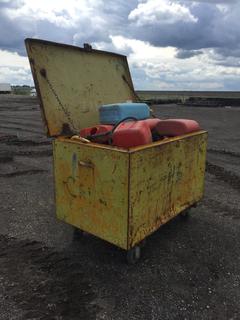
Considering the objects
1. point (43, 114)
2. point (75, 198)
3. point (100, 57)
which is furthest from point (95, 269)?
point (100, 57)

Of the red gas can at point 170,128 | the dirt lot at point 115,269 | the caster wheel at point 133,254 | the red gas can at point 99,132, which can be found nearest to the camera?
the dirt lot at point 115,269

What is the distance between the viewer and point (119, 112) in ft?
11.8

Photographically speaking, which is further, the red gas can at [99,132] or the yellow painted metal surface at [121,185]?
the red gas can at [99,132]

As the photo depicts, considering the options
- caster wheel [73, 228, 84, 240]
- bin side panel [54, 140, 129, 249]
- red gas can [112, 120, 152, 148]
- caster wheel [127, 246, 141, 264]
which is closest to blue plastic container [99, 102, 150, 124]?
red gas can [112, 120, 152, 148]

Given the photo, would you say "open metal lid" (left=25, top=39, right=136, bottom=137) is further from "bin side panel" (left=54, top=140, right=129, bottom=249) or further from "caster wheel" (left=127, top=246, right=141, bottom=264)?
"caster wheel" (left=127, top=246, right=141, bottom=264)

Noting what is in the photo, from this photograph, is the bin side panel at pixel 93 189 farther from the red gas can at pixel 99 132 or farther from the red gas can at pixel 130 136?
the red gas can at pixel 99 132

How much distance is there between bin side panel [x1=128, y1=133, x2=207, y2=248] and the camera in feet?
9.18

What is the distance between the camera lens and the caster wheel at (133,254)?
3.04 m

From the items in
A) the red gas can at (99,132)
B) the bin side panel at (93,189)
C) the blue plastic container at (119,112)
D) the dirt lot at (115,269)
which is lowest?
the dirt lot at (115,269)

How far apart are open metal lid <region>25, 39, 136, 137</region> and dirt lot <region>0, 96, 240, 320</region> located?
A: 1.19 meters

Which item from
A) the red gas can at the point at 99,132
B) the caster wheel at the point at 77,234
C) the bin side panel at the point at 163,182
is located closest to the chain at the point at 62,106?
the red gas can at the point at 99,132

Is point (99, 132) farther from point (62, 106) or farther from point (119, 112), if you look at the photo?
point (62, 106)

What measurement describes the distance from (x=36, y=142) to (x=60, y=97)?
5.88m

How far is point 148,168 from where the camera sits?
113 inches
